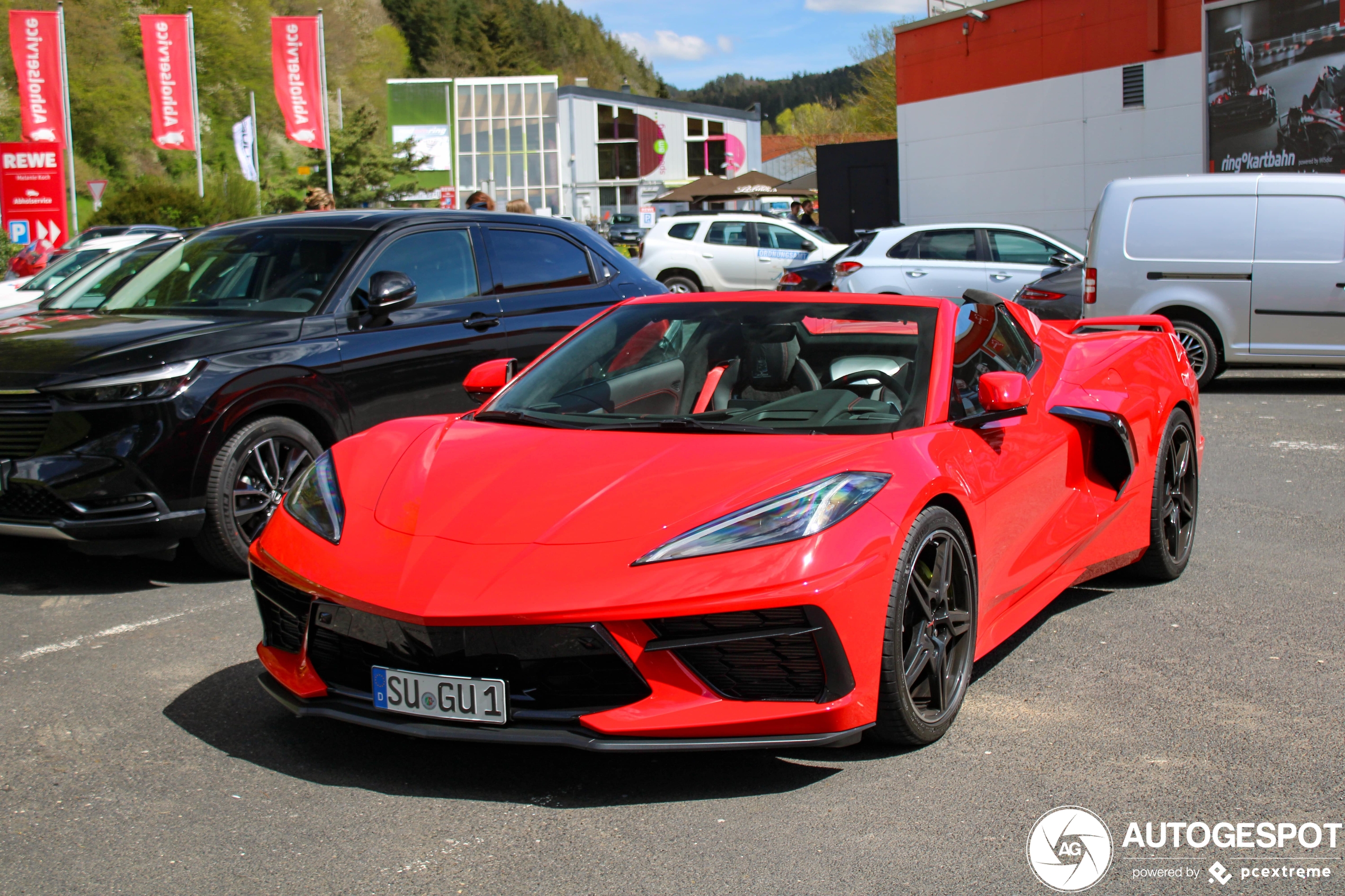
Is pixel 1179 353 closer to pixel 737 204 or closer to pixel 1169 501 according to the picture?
pixel 1169 501

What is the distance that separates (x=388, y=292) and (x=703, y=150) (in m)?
91.5

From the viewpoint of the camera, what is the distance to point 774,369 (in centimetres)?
417

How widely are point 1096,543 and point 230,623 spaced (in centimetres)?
330

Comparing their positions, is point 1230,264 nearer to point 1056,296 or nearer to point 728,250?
point 1056,296

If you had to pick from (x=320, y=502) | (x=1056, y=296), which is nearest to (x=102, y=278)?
(x=320, y=502)

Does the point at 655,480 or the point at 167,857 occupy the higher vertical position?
the point at 655,480

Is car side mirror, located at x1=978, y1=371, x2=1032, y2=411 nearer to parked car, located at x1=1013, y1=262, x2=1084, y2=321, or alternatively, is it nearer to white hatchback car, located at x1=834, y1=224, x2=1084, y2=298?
parked car, located at x1=1013, y1=262, x2=1084, y2=321

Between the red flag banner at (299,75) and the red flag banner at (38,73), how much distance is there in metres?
9.36

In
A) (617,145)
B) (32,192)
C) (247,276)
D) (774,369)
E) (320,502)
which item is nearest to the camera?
(320,502)

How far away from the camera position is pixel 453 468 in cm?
366

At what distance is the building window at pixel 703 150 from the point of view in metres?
94.4

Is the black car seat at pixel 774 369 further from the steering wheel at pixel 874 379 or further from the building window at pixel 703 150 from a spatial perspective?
the building window at pixel 703 150

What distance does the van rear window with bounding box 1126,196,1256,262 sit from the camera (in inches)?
433

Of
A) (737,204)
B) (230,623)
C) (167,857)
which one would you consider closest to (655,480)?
(167,857)
